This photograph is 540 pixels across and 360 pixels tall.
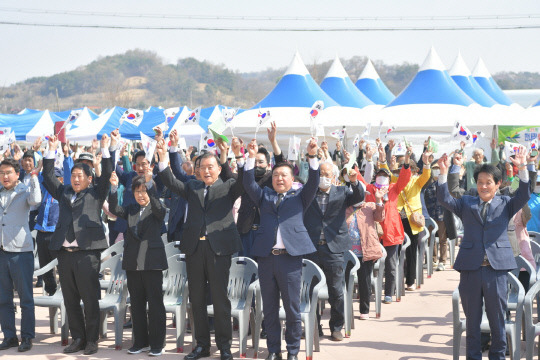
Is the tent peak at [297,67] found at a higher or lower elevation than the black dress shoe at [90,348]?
higher

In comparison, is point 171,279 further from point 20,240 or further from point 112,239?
point 112,239

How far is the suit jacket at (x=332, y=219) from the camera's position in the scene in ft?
23.5

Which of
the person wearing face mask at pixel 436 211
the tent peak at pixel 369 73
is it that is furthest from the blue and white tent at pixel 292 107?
the person wearing face mask at pixel 436 211

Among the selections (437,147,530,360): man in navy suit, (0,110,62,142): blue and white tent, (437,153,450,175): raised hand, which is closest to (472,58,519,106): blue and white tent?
(0,110,62,142): blue and white tent

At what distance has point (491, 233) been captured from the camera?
5.89m

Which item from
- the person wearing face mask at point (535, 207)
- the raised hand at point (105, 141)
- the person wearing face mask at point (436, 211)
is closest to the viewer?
the raised hand at point (105, 141)

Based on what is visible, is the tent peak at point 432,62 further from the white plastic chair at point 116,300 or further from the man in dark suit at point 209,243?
the man in dark suit at point 209,243

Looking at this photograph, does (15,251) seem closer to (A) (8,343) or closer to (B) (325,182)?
(A) (8,343)

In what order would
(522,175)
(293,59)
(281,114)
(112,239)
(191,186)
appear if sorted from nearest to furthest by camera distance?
(522,175) → (191,186) → (112,239) → (281,114) → (293,59)

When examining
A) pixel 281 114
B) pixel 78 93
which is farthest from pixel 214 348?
pixel 78 93

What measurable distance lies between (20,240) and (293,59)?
18465 mm

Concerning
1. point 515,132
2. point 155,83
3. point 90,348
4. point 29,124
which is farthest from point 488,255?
point 155,83

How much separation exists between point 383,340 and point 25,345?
11.6 ft

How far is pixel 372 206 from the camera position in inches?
325
